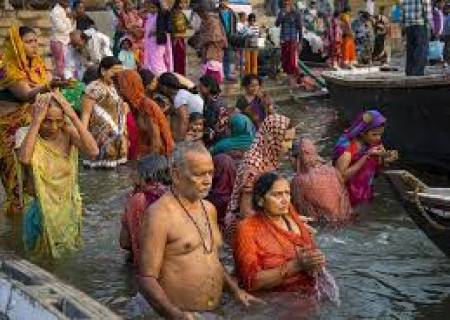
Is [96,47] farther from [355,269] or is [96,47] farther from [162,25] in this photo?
[355,269]

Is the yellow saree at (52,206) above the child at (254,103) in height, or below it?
below

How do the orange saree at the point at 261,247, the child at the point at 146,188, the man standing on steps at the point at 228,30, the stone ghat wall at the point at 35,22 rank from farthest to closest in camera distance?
1. the man standing on steps at the point at 228,30
2. the stone ghat wall at the point at 35,22
3. the child at the point at 146,188
4. the orange saree at the point at 261,247

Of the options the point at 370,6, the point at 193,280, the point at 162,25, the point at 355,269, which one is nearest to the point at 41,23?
the point at 162,25

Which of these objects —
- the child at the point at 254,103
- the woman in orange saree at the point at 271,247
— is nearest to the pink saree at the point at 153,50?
the child at the point at 254,103

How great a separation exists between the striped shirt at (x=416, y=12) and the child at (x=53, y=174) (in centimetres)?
602

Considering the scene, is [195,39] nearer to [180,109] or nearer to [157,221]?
[180,109]

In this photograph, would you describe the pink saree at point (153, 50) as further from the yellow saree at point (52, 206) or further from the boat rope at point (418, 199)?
the boat rope at point (418, 199)

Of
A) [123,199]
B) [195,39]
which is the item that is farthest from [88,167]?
[195,39]

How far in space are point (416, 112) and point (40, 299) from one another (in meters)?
7.88

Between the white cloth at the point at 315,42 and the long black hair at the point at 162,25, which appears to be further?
the white cloth at the point at 315,42

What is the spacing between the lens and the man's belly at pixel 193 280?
4926mm

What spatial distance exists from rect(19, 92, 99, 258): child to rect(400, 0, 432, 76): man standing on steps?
6.04m

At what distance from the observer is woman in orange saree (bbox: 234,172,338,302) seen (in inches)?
211

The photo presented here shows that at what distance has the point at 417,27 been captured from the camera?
38.4 ft
